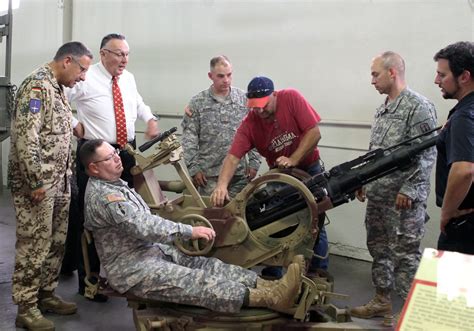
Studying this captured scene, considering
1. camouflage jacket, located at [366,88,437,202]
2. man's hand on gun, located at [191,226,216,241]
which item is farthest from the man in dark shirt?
man's hand on gun, located at [191,226,216,241]

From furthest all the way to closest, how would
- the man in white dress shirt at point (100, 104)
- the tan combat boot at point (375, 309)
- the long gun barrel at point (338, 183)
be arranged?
the man in white dress shirt at point (100, 104), the tan combat boot at point (375, 309), the long gun barrel at point (338, 183)

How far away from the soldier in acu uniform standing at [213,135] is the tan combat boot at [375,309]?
1.19 metres

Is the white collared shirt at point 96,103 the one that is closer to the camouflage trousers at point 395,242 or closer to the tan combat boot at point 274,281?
the tan combat boot at point 274,281

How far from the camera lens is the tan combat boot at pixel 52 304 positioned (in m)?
3.33

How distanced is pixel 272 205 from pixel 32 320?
1.49 metres

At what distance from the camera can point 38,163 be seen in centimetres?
290

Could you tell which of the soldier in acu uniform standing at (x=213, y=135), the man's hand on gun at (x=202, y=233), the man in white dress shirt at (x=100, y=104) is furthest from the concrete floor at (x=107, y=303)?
the soldier in acu uniform standing at (x=213, y=135)

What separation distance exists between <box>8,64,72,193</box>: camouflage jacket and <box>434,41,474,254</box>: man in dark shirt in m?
2.01

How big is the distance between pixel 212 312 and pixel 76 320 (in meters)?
1.08

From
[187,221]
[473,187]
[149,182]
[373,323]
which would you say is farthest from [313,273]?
[473,187]

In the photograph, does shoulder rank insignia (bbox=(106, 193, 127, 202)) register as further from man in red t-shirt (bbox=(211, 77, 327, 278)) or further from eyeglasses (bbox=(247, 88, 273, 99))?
eyeglasses (bbox=(247, 88, 273, 99))

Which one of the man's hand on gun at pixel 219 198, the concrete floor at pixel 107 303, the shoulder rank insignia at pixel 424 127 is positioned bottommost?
the concrete floor at pixel 107 303

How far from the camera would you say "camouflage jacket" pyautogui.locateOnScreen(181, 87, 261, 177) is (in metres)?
3.93

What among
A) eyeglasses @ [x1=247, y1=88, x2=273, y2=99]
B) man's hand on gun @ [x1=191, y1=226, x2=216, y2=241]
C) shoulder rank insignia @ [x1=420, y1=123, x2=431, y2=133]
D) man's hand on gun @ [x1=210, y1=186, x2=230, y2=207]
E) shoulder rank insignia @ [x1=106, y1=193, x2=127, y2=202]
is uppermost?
eyeglasses @ [x1=247, y1=88, x2=273, y2=99]
